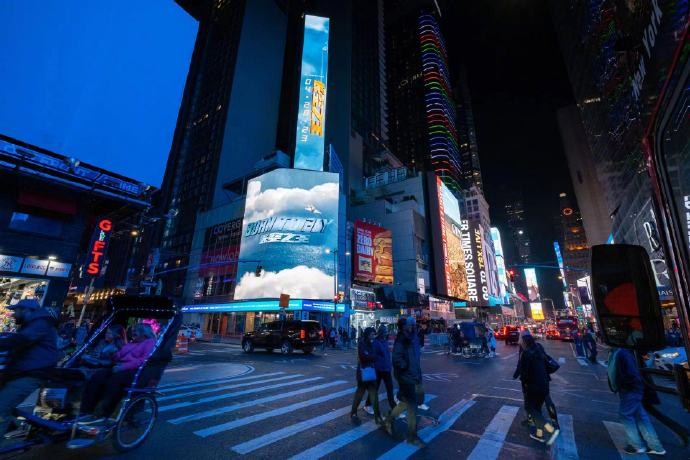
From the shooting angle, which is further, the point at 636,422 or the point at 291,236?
the point at 291,236

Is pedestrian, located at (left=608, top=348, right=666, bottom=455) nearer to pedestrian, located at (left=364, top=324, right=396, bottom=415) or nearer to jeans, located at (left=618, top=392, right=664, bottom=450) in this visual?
jeans, located at (left=618, top=392, right=664, bottom=450)

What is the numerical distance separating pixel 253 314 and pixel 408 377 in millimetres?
40914

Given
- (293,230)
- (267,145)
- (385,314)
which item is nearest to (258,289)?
(293,230)

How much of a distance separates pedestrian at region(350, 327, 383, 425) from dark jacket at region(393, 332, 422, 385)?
905 mm

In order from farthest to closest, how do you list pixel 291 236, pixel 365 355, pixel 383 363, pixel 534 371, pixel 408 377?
pixel 291 236
pixel 383 363
pixel 365 355
pixel 534 371
pixel 408 377

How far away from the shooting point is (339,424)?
6.25m

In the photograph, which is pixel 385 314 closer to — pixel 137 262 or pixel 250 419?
pixel 250 419

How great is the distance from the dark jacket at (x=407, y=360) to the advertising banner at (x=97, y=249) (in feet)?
67.7

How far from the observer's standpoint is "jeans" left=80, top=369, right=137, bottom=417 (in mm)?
4703

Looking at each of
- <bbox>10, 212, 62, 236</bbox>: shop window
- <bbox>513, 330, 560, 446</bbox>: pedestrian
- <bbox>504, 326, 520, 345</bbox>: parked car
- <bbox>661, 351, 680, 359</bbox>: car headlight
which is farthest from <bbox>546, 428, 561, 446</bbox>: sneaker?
<bbox>504, 326, 520, 345</bbox>: parked car

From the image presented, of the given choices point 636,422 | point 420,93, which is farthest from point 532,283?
point 636,422

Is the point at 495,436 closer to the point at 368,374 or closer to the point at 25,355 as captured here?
the point at 368,374

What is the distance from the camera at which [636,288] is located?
8.77 feet

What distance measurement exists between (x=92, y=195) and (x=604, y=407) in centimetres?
2661
